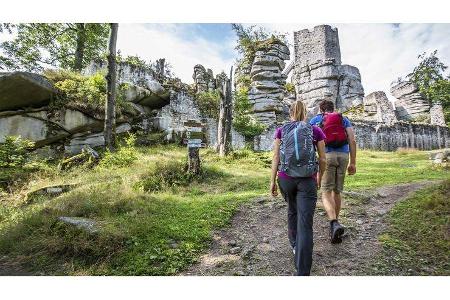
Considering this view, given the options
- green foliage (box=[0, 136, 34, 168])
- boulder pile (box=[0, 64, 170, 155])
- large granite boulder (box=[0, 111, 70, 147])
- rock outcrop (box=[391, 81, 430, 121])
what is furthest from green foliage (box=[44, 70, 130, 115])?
rock outcrop (box=[391, 81, 430, 121])

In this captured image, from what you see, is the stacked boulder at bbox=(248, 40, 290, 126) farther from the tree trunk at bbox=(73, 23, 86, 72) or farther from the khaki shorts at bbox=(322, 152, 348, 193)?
the khaki shorts at bbox=(322, 152, 348, 193)

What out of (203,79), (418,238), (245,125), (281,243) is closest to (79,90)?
(245,125)

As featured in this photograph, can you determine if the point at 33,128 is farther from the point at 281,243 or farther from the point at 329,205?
the point at 329,205

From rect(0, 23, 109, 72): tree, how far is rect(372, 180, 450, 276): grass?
1462 centimetres

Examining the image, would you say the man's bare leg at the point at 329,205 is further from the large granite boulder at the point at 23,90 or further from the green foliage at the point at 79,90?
the green foliage at the point at 79,90

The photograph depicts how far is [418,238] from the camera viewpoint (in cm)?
391

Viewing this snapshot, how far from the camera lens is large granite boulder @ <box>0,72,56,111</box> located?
9953mm

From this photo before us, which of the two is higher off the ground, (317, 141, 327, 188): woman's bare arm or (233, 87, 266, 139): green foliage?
(233, 87, 266, 139): green foliage

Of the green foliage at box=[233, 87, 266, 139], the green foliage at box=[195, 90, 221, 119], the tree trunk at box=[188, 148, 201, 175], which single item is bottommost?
the tree trunk at box=[188, 148, 201, 175]

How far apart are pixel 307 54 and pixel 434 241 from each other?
93.3ft

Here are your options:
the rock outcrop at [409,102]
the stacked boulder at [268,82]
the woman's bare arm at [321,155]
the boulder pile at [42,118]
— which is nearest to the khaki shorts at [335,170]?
the woman's bare arm at [321,155]

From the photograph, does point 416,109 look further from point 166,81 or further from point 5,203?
point 5,203

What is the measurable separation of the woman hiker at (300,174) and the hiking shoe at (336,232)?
839mm

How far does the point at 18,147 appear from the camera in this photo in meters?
8.43
